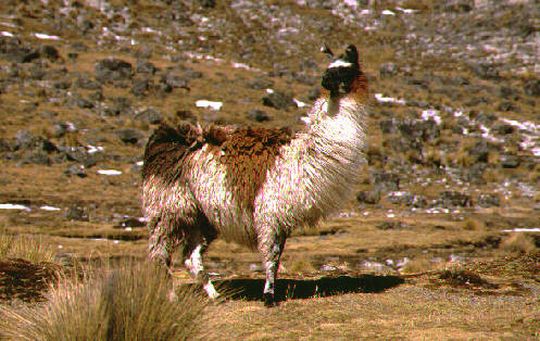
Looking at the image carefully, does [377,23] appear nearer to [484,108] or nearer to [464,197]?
[484,108]

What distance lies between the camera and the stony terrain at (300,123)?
414 inches

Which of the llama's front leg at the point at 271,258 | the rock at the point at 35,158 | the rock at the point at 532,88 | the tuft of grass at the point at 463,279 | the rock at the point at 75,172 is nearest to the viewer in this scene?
the llama's front leg at the point at 271,258

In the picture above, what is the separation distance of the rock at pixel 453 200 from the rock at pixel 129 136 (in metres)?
11.2

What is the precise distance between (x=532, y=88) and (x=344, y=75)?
3414cm

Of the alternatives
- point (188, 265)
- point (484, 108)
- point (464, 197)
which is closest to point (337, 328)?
point (188, 265)

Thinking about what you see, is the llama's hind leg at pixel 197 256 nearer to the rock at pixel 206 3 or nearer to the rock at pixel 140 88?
the rock at pixel 140 88

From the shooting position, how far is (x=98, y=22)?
43969 millimetres

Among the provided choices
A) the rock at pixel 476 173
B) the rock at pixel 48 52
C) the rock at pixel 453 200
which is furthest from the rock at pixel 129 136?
the rock at pixel 476 173

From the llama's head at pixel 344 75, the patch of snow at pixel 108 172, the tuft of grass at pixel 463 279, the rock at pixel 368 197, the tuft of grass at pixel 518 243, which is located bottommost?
the patch of snow at pixel 108 172

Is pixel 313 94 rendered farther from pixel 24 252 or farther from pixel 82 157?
pixel 24 252

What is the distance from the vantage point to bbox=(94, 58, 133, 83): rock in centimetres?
3381

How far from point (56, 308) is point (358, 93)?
4048 mm

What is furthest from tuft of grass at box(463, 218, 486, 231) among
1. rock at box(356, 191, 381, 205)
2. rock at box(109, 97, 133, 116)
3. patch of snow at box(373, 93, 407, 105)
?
patch of snow at box(373, 93, 407, 105)

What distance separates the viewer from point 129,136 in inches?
1053
